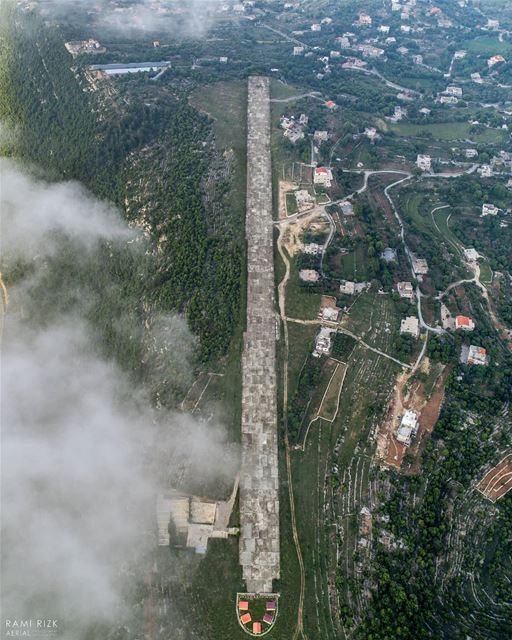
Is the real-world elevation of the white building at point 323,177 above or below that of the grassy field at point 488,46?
below

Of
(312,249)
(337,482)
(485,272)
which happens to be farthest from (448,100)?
(337,482)

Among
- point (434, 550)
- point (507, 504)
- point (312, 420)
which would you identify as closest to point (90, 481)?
point (312, 420)

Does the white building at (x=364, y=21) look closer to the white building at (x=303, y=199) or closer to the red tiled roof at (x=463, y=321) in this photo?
the white building at (x=303, y=199)

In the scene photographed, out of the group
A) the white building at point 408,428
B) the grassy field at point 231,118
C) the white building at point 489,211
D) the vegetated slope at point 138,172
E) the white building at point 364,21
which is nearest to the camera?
the white building at point 408,428

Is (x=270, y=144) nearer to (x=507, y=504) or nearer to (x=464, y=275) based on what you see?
(x=464, y=275)

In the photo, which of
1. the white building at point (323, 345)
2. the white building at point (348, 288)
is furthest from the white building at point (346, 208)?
the white building at point (323, 345)

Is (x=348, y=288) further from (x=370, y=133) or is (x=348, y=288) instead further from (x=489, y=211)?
(x=370, y=133)

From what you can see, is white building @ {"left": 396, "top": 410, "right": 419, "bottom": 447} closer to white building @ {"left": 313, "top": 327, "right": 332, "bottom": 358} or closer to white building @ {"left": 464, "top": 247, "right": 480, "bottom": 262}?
white building @ {"left": 313, "top": 327, "right": 332, "bottom": 358}

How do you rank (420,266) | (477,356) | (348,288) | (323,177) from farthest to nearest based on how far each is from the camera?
1. (323,177)
2. (420,266)
3. (348,288)
4. (477,356)
